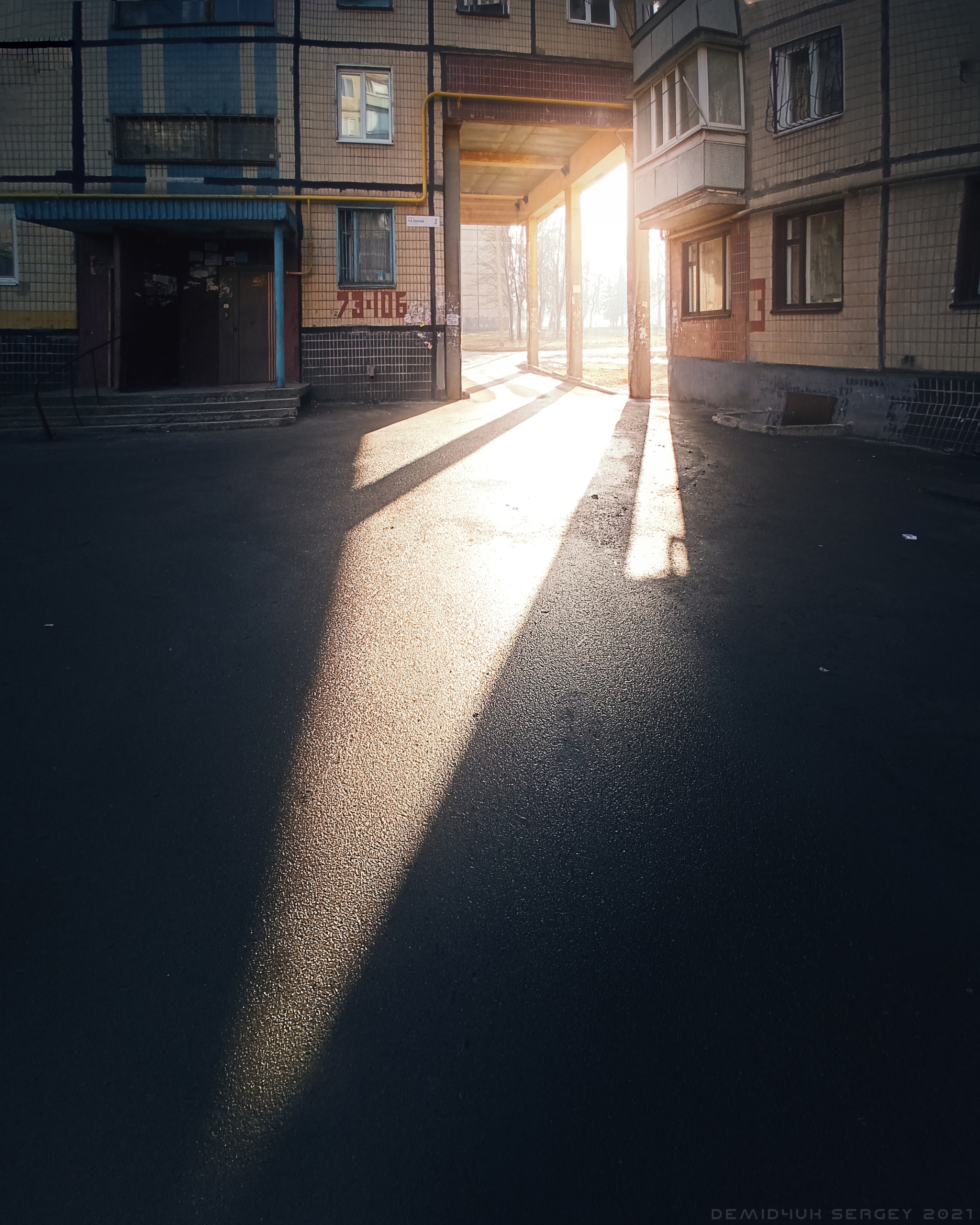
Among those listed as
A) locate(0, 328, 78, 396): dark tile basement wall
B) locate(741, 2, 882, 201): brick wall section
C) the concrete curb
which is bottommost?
the concrete curb


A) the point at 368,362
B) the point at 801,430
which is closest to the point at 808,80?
the point at 801,430

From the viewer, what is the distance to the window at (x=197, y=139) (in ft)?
53.8

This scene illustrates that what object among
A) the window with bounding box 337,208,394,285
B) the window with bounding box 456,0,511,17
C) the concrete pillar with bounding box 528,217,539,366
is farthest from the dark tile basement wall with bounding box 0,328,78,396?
the concrete pillar with bounding box 528,217,539,366

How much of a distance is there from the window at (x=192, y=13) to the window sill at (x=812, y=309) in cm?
1130

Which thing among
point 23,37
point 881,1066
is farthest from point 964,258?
point 23,37

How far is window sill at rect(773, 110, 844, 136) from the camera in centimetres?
1294

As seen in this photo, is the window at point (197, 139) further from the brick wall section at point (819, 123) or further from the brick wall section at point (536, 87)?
the brick wall section at point (819, 123)

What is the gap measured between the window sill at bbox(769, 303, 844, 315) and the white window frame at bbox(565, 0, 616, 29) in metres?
7.80

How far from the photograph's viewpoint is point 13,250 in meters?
16.2

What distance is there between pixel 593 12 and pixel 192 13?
8061mm

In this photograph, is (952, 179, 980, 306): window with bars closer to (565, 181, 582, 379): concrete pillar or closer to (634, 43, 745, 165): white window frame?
(634, 43, 745, 165): white window frame

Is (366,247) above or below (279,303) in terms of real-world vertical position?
above

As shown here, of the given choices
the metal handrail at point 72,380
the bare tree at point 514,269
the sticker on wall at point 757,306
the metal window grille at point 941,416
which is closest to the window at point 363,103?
the metal handrail at point 72,380

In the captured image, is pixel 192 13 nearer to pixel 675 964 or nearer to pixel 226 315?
pixel 226 315
